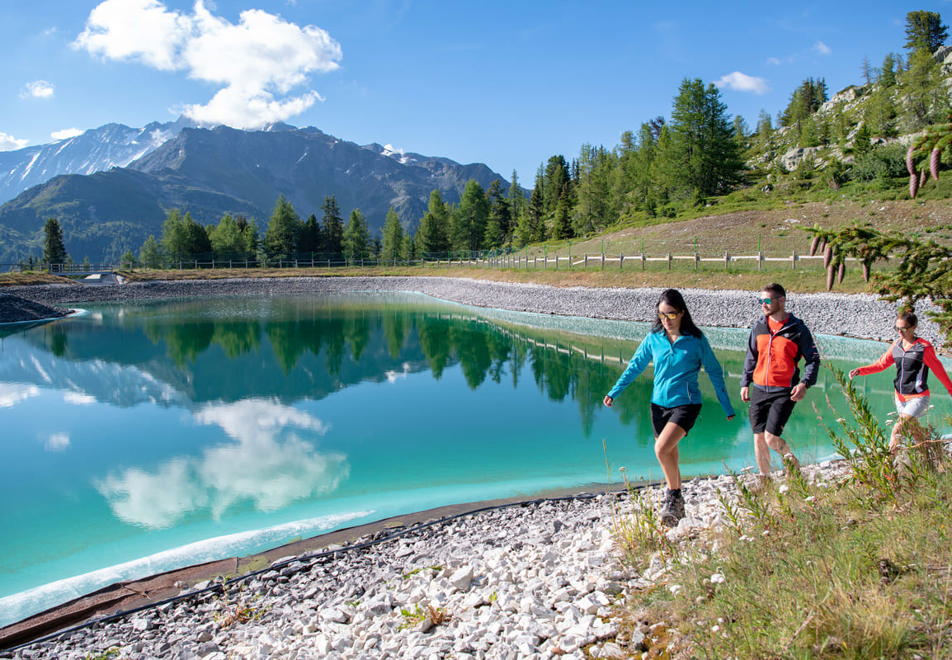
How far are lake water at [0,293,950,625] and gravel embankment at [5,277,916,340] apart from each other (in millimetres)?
1554

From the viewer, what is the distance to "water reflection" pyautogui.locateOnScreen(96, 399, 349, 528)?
8.42m

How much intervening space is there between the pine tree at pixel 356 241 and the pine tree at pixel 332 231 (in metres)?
0.87

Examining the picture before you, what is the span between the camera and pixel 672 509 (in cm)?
487

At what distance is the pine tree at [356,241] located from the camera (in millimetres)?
79688

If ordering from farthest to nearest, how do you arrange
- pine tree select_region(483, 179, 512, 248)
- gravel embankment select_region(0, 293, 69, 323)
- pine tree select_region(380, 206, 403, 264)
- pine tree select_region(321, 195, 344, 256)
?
1. pine tree select_region(483, 179, 512, 248)
2. pine tree select_region(321, 195, 344, 256)
3. pine tree select_region(380, 206, 403, 264)
4. gravel embankment select_region(0, 293, 69, 323)

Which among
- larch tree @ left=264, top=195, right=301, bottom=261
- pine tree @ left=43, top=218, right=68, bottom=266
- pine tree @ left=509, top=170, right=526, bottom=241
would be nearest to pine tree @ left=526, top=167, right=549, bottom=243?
pine tree @ left=509, top=170, right=526, bottom=241

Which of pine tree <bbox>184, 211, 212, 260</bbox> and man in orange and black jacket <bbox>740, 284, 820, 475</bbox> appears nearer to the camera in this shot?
man in orange and black jacket <bbox>740, 284, 820, 475</bbox>

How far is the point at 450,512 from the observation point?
723cm

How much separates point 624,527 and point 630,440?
20.4 feet

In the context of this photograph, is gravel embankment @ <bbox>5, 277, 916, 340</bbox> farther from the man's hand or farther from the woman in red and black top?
the man's hand

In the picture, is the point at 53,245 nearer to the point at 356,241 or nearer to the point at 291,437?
the point at 356,241

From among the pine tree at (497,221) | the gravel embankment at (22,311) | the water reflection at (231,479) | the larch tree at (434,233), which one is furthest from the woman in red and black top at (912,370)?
the pine tree at (497,221)

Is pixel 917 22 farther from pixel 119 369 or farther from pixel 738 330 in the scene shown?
pixel 119 369

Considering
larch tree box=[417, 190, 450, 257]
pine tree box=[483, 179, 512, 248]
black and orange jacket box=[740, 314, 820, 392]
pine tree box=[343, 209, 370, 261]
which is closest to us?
black and orange jacket box=[740, 314, 820, 392]
